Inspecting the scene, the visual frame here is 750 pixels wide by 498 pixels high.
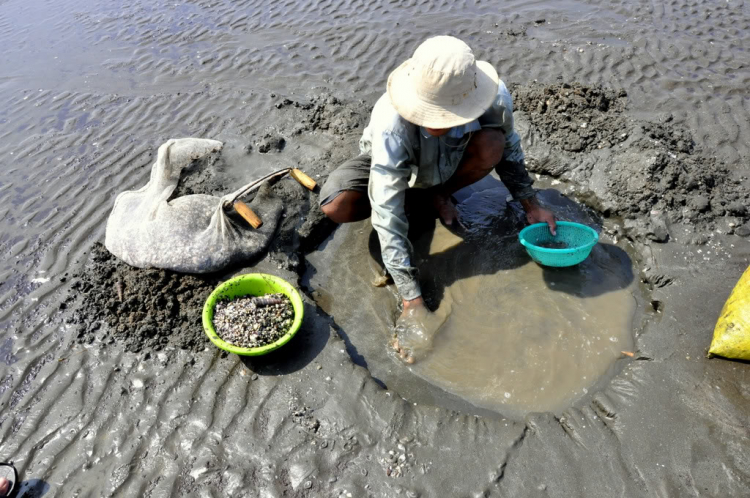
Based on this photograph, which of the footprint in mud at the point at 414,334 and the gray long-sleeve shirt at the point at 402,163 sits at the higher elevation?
the gray long-sleeve shirt at the point at 402,163

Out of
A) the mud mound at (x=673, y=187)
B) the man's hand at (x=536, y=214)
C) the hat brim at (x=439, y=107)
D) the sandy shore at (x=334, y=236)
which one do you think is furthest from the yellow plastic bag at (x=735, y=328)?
the hat brim at (x=439, y=107)

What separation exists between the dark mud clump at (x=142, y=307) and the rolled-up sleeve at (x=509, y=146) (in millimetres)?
2287

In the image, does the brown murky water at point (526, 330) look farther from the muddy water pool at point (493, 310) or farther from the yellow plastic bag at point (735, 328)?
the yellow plastic bag at point (735, 328)

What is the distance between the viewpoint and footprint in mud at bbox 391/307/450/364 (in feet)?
10.3

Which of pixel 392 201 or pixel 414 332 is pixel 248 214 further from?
pixel 414 332

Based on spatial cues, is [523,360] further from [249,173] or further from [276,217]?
[249,173]

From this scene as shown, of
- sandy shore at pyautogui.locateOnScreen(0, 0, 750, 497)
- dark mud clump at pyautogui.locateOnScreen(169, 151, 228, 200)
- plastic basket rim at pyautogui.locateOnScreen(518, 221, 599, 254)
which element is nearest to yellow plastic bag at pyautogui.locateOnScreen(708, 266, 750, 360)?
sandy shore at pyautogui.locateOnScreen(0, 0, 750, 497)

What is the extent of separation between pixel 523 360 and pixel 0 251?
14.4 feet

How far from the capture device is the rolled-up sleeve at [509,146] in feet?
10.6

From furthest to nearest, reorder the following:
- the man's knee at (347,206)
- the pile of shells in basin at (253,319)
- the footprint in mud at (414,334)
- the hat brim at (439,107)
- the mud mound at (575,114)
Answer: the mud mound at (575,114), the man's knee at (347,206), the footprint in mud at (414,334), the pile of shells in basin at (253,319), the hat brim at (439,107)

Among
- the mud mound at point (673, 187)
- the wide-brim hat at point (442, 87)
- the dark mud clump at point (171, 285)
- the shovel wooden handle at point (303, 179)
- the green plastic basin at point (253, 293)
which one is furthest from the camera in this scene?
the shovel wooden handle at point (303, 179)

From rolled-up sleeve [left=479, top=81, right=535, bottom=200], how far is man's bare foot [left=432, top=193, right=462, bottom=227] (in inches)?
19.0

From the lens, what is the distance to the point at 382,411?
276 cm

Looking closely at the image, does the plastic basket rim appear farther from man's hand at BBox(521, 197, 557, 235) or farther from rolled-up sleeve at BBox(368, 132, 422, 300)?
rolled-up sleeve at BBox(368, 132, 422, 300)
